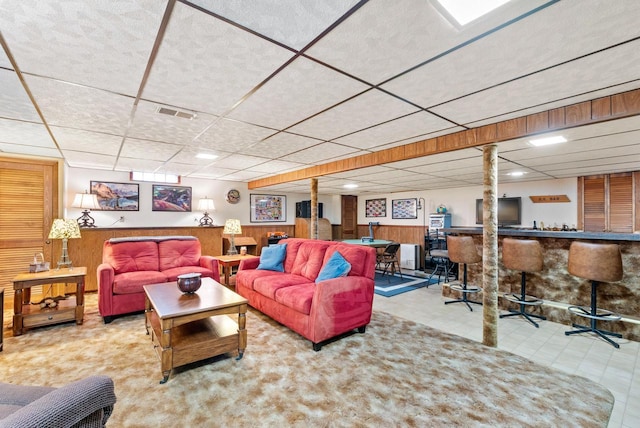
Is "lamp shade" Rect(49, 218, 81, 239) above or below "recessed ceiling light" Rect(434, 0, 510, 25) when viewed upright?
below

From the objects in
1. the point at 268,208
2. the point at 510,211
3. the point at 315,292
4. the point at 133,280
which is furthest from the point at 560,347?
the point at 268,208

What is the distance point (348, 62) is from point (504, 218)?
6528 mm

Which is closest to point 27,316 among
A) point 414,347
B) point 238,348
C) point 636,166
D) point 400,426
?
point 238,348

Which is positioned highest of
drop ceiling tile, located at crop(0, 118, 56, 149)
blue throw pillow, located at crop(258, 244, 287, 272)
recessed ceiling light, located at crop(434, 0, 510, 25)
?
recessed ceiling light, located at crop(434, 0, 510, 25)

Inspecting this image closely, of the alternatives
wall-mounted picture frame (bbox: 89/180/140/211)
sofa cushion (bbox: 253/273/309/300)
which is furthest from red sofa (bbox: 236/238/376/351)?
wall-mounted picture frame (bbox: 89/180/140/211)

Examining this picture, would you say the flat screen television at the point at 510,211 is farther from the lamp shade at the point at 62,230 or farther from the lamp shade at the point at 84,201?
the lamp shade at the point at 84,201

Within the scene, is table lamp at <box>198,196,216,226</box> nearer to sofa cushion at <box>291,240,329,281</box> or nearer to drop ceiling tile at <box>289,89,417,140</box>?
sofa cushion at <box>291,240,329,281</box>

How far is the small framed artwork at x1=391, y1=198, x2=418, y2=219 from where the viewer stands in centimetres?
830

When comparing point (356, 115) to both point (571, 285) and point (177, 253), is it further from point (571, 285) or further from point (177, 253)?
point (571, 285)

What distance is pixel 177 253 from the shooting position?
4.53 m

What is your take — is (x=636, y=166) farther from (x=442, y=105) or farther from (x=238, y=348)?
(x=238, y=348)

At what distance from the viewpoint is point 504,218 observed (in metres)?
6.65

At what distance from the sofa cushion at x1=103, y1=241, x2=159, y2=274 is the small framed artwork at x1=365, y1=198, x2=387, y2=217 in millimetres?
6624

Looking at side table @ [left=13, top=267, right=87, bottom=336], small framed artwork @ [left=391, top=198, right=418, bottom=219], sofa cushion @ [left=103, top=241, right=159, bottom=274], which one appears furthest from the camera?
small framed artwork @ [left=391, top=198, right=418, bottom=219]
